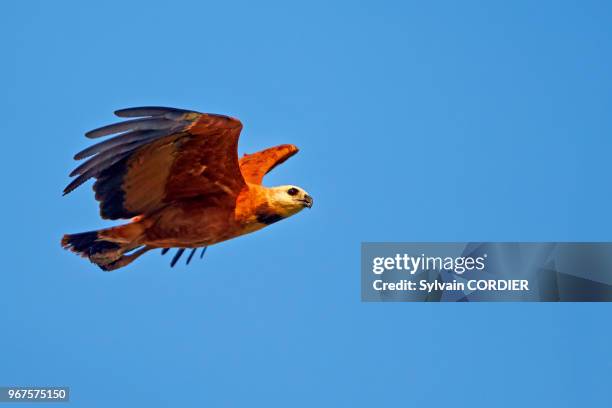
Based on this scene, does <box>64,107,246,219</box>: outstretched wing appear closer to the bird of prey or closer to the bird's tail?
the bird of prey

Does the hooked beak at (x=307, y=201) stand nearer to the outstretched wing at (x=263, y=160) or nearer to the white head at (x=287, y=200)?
the white head at (x=287, y=200)

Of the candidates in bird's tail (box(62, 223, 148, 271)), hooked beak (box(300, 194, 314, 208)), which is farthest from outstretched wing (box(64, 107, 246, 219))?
hooked beak (box(300, 194, 314, 208))

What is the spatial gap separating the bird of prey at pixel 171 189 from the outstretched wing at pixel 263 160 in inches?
57.0

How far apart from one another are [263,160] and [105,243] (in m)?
3.06

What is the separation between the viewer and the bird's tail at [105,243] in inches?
645

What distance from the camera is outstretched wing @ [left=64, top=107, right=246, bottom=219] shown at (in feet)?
49.3

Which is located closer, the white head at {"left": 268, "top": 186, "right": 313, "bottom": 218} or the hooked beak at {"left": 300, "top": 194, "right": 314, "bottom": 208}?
the white head at {"left": 268, "top": 186, "right": 313, "bottom": 218}

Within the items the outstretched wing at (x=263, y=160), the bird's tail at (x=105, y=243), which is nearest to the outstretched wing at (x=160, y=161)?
the bird's tail at (x=105, y=243)

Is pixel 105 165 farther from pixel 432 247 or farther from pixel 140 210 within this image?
pixel 432 247

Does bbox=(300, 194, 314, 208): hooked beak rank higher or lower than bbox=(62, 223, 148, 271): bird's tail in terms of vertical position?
higher

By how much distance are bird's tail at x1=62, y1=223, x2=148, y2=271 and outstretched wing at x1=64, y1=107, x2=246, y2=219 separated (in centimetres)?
35

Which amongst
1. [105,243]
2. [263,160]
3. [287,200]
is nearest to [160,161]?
[105,243]

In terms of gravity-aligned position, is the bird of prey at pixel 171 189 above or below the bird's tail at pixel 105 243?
above

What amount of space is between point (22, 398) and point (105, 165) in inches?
169
